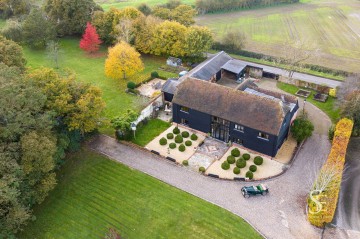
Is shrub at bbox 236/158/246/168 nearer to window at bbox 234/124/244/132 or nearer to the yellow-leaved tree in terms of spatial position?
window at bbox 234/124/244/132

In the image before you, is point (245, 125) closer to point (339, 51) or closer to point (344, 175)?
point (344, 175)

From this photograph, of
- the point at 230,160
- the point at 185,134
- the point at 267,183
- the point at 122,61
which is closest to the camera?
the point at 267,183

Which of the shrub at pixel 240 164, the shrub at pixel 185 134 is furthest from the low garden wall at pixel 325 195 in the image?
the shrub at pixel 185 134

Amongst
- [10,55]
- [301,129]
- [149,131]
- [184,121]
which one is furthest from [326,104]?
[10,55]

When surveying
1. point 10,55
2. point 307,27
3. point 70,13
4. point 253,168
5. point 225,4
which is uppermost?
point 10,55

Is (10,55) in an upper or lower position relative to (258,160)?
upper

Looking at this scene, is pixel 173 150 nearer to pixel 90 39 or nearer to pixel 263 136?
pixel 263 136

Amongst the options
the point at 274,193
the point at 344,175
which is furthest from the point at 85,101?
the point at 344,175
